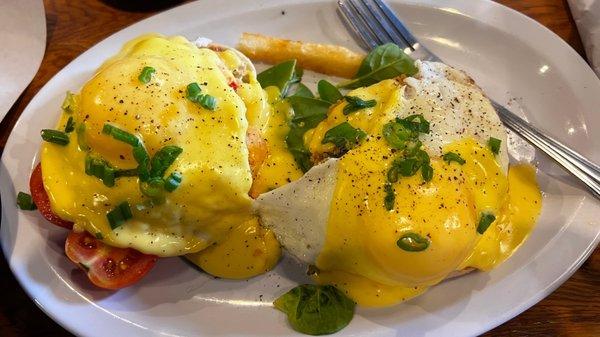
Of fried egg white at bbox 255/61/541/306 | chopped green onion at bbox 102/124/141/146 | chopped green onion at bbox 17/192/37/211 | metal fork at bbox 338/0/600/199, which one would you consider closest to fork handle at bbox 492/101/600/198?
metal fork at bbox 338/0/600/199

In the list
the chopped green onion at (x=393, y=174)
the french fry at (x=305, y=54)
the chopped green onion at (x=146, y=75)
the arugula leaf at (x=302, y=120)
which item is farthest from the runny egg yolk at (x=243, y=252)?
the french fry at (x=305, y=54)

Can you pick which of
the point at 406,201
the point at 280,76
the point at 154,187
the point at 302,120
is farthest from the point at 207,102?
the point at 406,201

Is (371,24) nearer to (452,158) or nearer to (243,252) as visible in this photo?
(452,158)

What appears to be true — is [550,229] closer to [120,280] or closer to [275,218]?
[275,218]

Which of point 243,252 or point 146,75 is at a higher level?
point 146,75

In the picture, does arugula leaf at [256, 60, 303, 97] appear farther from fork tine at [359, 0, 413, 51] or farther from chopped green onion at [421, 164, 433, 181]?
chopped green onion at [421, 164, 433, 181]

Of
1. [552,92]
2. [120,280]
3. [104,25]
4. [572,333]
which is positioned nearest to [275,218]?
[120,280]
